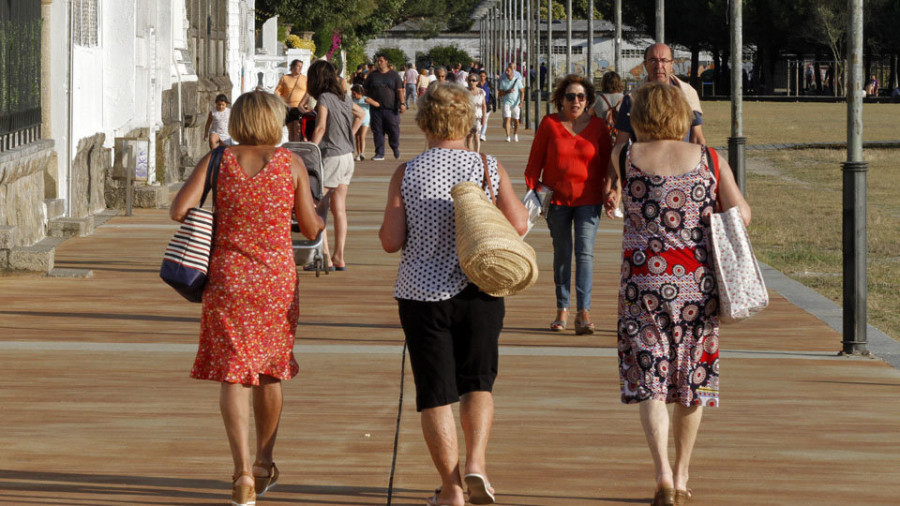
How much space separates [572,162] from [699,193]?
159 inches

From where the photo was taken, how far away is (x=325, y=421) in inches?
302

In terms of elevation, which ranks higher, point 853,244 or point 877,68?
point 877,68

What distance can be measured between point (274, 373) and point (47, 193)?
10772mm

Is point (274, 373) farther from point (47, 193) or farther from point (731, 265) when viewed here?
point (47, 193)

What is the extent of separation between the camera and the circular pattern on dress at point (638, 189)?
6.20 metres

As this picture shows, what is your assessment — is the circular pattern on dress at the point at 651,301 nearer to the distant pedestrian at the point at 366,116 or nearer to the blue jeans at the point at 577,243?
the blue jeans at the point at 577,243

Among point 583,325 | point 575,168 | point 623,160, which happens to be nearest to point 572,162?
point 575,168

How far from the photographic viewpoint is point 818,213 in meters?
22.1

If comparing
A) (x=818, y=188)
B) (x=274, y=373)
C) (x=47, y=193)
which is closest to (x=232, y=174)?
(x=274, y=373)

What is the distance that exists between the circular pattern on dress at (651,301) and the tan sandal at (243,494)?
158 centimetres

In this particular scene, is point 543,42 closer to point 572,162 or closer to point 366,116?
point 366,116

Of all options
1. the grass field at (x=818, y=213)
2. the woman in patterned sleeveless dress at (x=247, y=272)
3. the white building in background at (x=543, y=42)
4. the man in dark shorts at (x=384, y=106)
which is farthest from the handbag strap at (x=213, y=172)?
the white building in background at (x=543, y=42)

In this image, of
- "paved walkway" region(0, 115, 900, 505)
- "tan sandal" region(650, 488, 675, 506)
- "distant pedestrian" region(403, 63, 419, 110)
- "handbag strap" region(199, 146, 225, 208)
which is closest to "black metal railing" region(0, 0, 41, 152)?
"paved walkway" region(0, 115, 900, 505)

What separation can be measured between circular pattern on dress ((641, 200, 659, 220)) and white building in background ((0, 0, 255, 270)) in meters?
7.83
